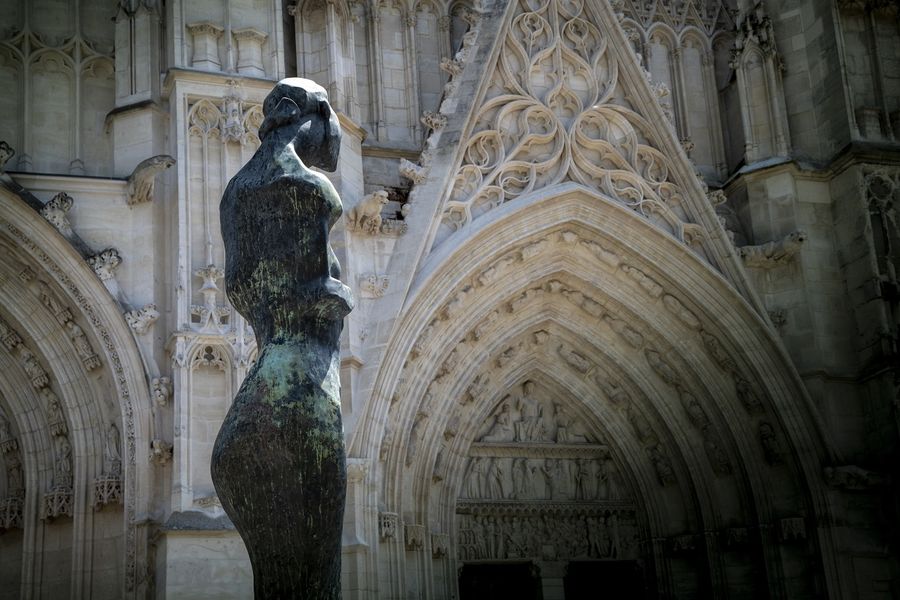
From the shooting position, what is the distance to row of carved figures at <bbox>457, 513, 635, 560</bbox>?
43.6ft

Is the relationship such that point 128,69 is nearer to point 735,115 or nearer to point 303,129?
point 735,115

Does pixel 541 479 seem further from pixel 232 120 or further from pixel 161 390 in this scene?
pixel 232 120

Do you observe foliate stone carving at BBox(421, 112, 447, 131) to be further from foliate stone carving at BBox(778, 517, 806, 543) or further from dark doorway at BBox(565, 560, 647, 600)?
foliate stone carving at BBox(778, 517, 806, 543)

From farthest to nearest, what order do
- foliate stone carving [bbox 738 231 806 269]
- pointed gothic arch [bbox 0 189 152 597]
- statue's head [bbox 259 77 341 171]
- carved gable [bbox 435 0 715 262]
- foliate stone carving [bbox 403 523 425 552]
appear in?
foliate stone carving [bbox 738 231 806 269] < carved gable [bbox 435 0 715 262] < foliate stone carving [bbox 403 523 425 552] < pointed gothic arch [bbox 0 189 152 597] < statue's head [bbox 259 77 341 171]

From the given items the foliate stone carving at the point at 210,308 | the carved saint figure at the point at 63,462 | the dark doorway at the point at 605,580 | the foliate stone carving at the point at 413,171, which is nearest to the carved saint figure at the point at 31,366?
the carved saint figure at the point at 63,462

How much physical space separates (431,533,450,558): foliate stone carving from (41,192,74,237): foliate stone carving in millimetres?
4096

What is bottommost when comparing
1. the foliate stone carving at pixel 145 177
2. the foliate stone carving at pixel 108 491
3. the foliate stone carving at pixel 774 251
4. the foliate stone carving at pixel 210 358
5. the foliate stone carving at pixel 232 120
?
the foliate stone carving at pixel 108 491

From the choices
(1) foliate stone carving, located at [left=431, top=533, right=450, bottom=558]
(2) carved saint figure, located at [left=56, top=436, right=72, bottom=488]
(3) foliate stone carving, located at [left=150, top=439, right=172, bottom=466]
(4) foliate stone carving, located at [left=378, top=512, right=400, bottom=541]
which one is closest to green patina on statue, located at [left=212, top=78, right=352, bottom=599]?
(3) foliate stone carving, located at [left=150, top=439, right=172, bottom=466]

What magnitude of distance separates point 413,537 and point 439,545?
0.52 m

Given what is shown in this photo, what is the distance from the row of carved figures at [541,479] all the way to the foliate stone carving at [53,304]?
13.2 feet

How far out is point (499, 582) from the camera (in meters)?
13.4

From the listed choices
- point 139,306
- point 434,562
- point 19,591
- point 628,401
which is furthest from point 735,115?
point 19,591

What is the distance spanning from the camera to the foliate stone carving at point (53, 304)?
11641 mm

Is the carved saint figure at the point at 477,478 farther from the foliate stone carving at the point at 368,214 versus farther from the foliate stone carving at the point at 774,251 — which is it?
the foliate stone carving at the point at 774,251
